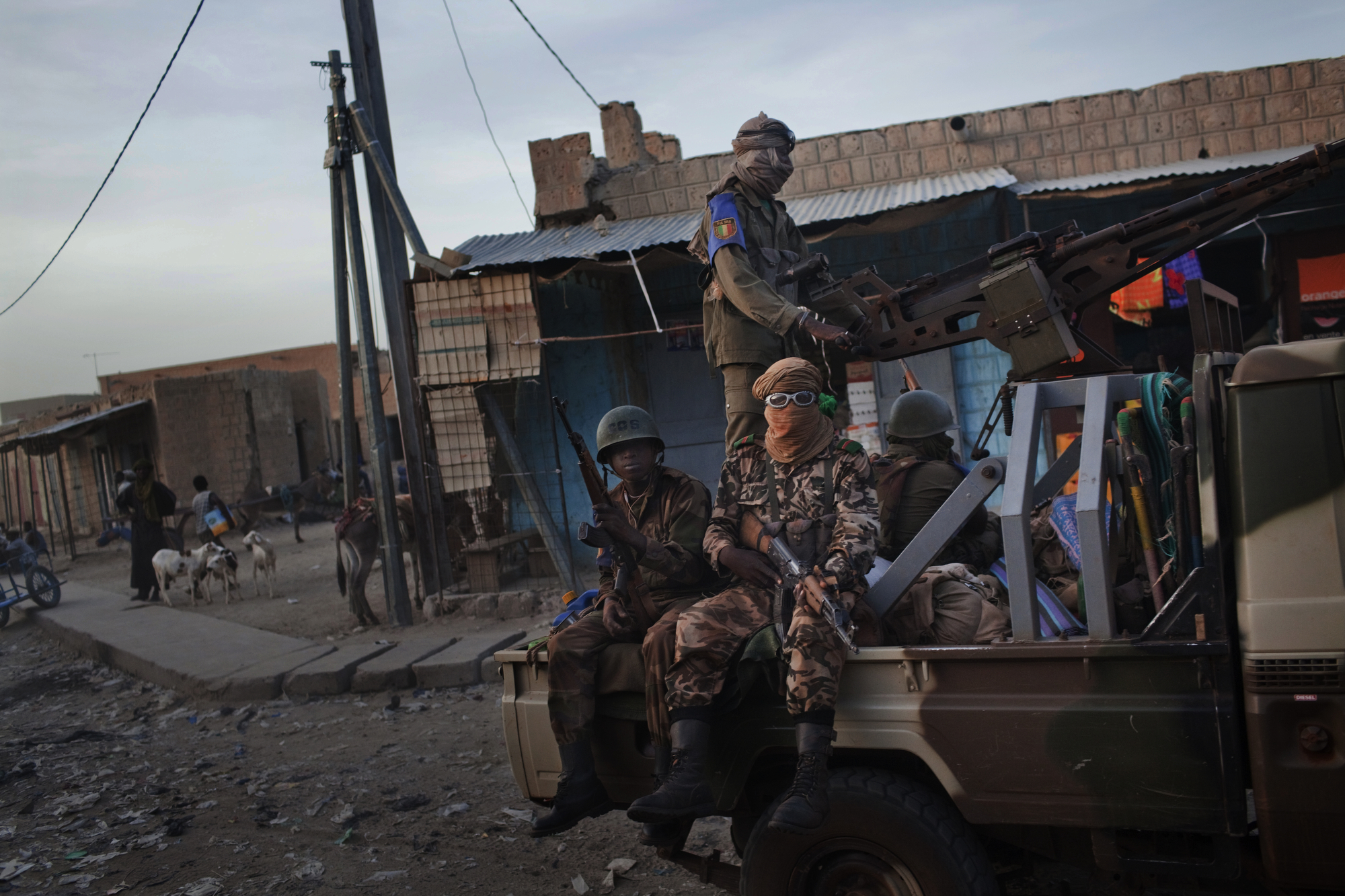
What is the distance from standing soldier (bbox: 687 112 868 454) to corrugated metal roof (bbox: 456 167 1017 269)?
12.2ft

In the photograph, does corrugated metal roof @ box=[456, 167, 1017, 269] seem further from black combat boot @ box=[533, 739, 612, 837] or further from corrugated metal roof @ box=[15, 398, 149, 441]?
corrugated metal roof @ box=[15, 398, 149, 441]

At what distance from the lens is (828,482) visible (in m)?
3.04

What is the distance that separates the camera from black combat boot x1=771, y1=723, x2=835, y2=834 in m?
2.32

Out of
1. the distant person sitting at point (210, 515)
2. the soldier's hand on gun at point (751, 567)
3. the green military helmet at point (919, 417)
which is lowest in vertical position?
the distant person sitting at point (210, 515)

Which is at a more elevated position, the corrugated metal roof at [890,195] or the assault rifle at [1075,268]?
the corrugated metal roof at [890,195]

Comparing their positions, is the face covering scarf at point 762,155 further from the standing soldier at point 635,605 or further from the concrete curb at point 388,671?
the concrete curb at point 388,671

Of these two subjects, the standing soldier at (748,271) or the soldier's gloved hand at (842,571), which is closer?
the soldier's gloved hand at (842,571)

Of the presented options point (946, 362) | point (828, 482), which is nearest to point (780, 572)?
point (828, 482)

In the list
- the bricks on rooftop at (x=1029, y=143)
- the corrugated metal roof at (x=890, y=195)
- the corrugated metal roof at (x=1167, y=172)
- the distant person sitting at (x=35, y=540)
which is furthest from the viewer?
the distant person sitting at (x=35, y=540)

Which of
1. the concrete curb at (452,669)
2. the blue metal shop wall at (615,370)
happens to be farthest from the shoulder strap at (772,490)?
the blue metal shop wall at (615,370)

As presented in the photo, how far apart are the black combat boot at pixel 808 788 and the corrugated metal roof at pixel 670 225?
19.1ft

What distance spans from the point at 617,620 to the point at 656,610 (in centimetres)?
17

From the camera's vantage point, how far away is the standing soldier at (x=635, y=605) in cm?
279

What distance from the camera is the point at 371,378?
8516mm
